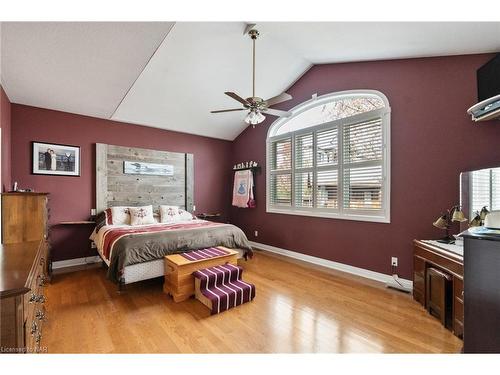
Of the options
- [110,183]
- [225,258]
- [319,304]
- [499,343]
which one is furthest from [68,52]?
[499,343]

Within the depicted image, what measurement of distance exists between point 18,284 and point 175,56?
10.1 feet

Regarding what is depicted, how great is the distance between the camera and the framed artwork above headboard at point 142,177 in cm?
409

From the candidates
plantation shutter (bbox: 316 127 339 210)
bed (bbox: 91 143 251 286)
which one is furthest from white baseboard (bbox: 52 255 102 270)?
plantation shutter (bbox: 316 127 339 210)

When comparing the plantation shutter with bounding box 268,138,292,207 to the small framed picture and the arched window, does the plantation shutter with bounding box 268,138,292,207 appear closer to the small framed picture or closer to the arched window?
the arched window

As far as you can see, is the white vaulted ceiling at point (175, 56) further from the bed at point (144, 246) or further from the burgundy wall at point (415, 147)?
the bed at point (144, 246)

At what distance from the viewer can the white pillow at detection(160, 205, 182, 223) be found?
4.24 meters

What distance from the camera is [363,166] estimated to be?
11.0 ft

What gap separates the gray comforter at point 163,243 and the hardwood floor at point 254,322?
1.43 ft

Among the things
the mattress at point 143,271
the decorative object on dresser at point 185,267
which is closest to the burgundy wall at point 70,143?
the mattress at point 143,271

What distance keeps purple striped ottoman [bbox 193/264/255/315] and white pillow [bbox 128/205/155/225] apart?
1.80 meters
